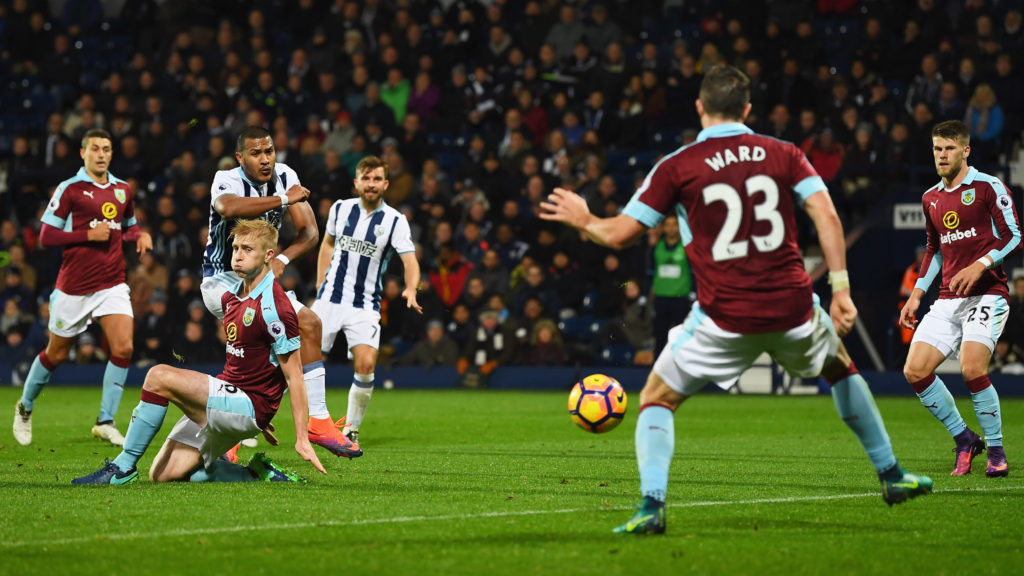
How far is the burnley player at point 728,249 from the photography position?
5.74 meters

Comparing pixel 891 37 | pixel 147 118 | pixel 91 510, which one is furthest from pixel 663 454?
pixel 147 118

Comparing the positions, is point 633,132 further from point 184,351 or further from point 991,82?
point 184,351

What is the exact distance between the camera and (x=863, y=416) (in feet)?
20.0

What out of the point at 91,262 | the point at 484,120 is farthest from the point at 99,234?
the point at 484,120

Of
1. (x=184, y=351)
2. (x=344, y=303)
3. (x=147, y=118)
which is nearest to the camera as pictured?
(x=344, y=303)

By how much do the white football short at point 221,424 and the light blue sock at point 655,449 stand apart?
2625mm

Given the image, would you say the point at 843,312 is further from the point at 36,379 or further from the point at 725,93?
the point at 36,379

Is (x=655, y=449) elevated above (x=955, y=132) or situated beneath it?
situated beneath

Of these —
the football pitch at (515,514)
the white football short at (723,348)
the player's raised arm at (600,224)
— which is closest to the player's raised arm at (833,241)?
the white football short at (723,348)

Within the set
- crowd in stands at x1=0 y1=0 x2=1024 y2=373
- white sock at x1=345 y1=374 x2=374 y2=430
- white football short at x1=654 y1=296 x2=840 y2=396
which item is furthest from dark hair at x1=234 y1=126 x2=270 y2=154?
crowd in stands at x1=0 y1=0 x2=1024 y2=373

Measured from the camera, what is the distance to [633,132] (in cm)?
2033

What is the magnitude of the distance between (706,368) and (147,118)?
19771 millimetres

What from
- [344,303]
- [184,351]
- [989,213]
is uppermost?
[989,213]

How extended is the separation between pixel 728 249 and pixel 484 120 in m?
16.2
